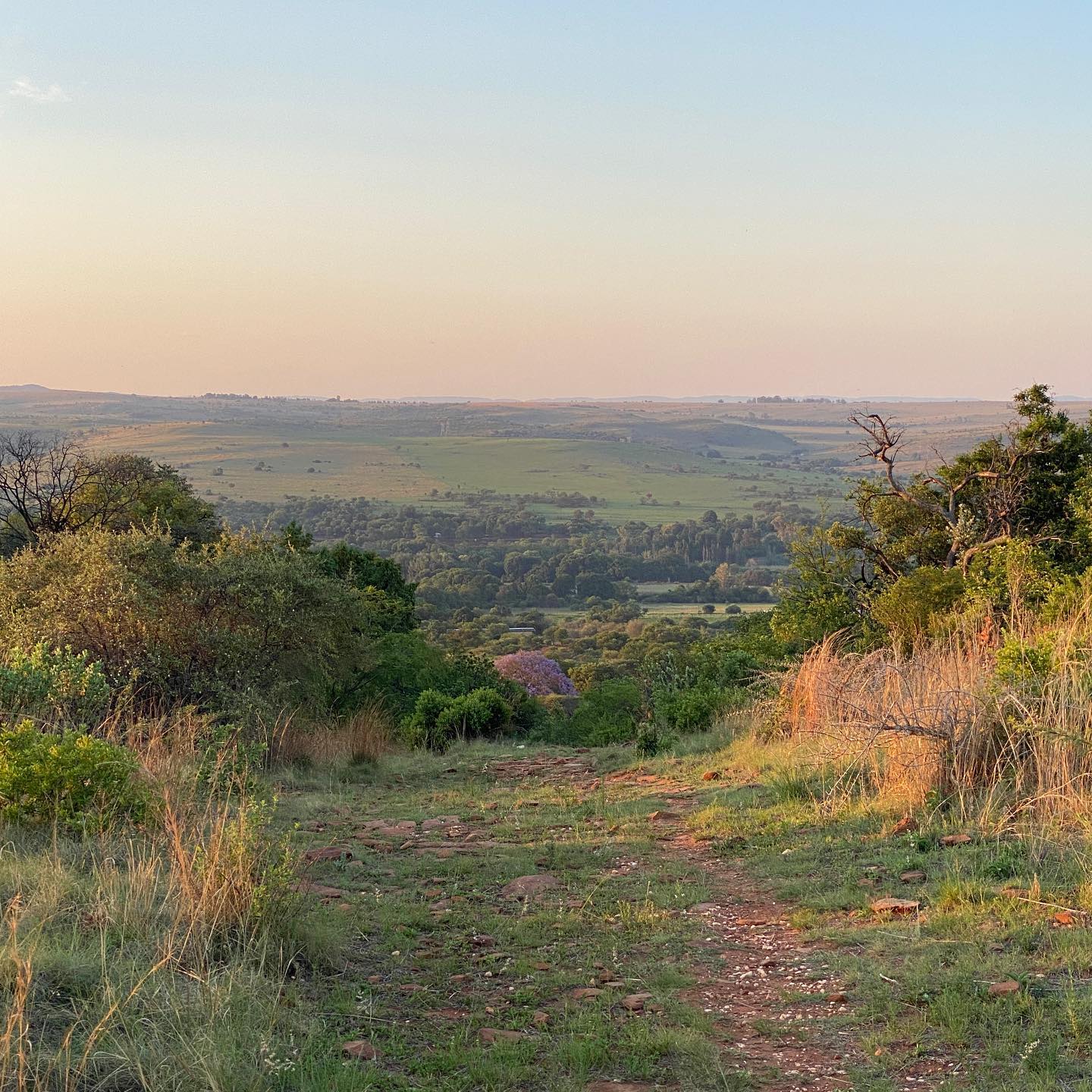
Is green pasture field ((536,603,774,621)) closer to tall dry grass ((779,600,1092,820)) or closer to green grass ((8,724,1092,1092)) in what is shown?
tall dry grass ((779,600,1092,820))

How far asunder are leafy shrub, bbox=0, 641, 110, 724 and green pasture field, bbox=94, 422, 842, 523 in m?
91.0

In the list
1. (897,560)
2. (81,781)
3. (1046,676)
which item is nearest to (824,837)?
(1046,676)

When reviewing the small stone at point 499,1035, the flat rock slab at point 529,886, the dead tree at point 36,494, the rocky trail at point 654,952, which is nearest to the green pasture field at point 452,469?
the dead tree at point 36,494

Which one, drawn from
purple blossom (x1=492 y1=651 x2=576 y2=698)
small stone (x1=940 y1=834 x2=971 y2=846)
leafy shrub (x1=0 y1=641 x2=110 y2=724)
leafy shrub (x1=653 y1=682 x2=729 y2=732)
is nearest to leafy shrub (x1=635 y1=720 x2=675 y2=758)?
leafy shrub (x1=653 y1=682 x2=729 y2=732)

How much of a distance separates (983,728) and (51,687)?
6.97 metres

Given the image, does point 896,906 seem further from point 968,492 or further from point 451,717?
point 968,492

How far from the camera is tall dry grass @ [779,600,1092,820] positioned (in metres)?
6.40

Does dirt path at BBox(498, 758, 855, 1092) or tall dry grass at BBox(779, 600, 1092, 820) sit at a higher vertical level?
tall dry grass at BBox(779, 600, 1092, 820)

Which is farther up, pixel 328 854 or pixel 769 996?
pixel 769 996

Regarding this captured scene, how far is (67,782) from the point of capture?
6.18 m

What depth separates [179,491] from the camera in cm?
2192

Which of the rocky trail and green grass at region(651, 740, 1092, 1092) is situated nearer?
green grass at region(651, 740, 1092, 1092)

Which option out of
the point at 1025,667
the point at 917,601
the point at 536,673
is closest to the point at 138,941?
the point at 1025,667

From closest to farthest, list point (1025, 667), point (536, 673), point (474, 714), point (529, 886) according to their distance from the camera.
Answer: point (529, 886)
point (1025, 667)
point (474, 714)
point (536, 673)
